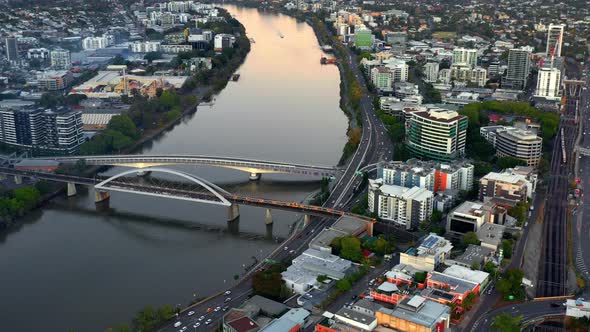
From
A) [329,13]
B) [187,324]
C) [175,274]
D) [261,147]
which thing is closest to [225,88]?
[261,147]

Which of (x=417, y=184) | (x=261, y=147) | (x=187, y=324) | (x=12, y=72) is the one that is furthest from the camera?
(x=12, y=72)

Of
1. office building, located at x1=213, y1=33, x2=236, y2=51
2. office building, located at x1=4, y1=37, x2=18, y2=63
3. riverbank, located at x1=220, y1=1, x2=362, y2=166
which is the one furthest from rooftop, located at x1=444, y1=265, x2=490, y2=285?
office building, located at x1=213, y1=33, x2=236, y2=51

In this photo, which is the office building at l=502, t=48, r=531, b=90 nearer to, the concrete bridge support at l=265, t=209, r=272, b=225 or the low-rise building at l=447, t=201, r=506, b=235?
the low-rise building at l=447, t=201, r=506, b=235

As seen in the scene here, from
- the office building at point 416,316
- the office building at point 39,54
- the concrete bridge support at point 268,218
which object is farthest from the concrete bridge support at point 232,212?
the office building at point 39,54

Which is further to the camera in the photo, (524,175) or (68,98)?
(68,98)

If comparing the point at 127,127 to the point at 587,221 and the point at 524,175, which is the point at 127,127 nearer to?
the point at 524,175

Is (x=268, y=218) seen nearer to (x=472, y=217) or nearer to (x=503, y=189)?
(x=472, y=217)
